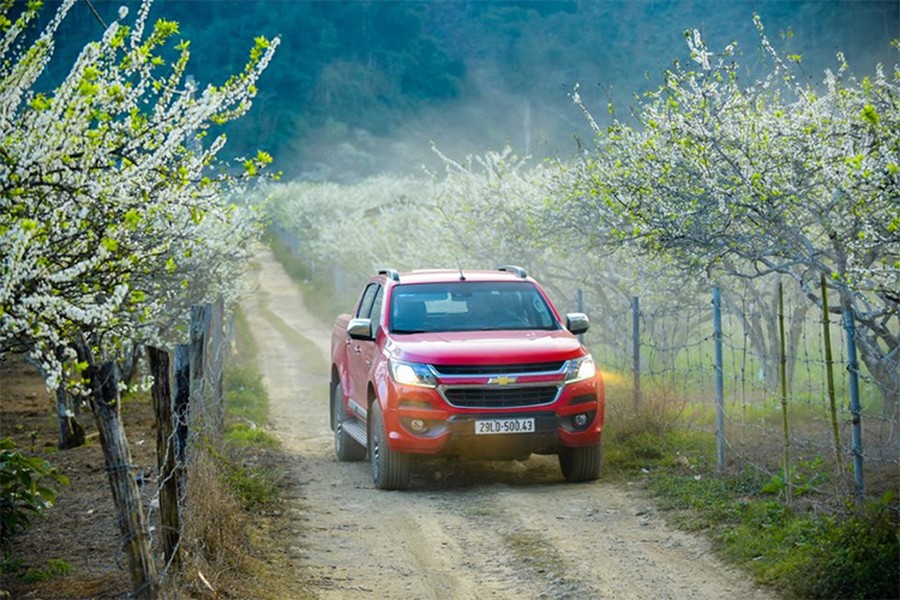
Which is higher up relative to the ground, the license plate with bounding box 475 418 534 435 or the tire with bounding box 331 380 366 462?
the license plate with bounding box 475 418 534 435

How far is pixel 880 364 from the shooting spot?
35.7 feet

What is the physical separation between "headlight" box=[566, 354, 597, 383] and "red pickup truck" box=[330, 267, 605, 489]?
0.04ft

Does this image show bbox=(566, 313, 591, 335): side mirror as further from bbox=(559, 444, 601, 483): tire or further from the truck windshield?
bbox=(559, 444, 601, 483): tire

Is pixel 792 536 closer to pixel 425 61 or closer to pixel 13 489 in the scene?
pixel 13 489

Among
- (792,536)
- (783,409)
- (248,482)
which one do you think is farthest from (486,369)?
(792,536)

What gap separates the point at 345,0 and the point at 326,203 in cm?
7333

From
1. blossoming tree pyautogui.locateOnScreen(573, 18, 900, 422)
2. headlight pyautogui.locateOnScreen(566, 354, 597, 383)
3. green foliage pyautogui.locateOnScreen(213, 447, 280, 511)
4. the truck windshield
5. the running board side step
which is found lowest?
green foliage pyautogui.locateOnScreen(213, 447, 280, 511)

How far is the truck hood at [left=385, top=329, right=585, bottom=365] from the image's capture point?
10375mm

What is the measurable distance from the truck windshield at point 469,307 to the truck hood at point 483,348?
1.08ft

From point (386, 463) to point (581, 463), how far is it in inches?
73.6

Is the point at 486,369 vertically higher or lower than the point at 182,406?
higher

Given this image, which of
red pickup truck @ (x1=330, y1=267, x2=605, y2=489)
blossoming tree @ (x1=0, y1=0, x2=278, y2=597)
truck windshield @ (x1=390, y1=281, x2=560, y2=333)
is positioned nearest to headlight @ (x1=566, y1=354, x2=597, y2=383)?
red pickup truck @ (x1=330, y1=267, x2=605, y2=489)

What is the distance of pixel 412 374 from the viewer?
10422 millimetres

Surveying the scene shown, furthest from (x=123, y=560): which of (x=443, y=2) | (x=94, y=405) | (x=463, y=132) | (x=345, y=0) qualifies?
(x=345, y=0)
